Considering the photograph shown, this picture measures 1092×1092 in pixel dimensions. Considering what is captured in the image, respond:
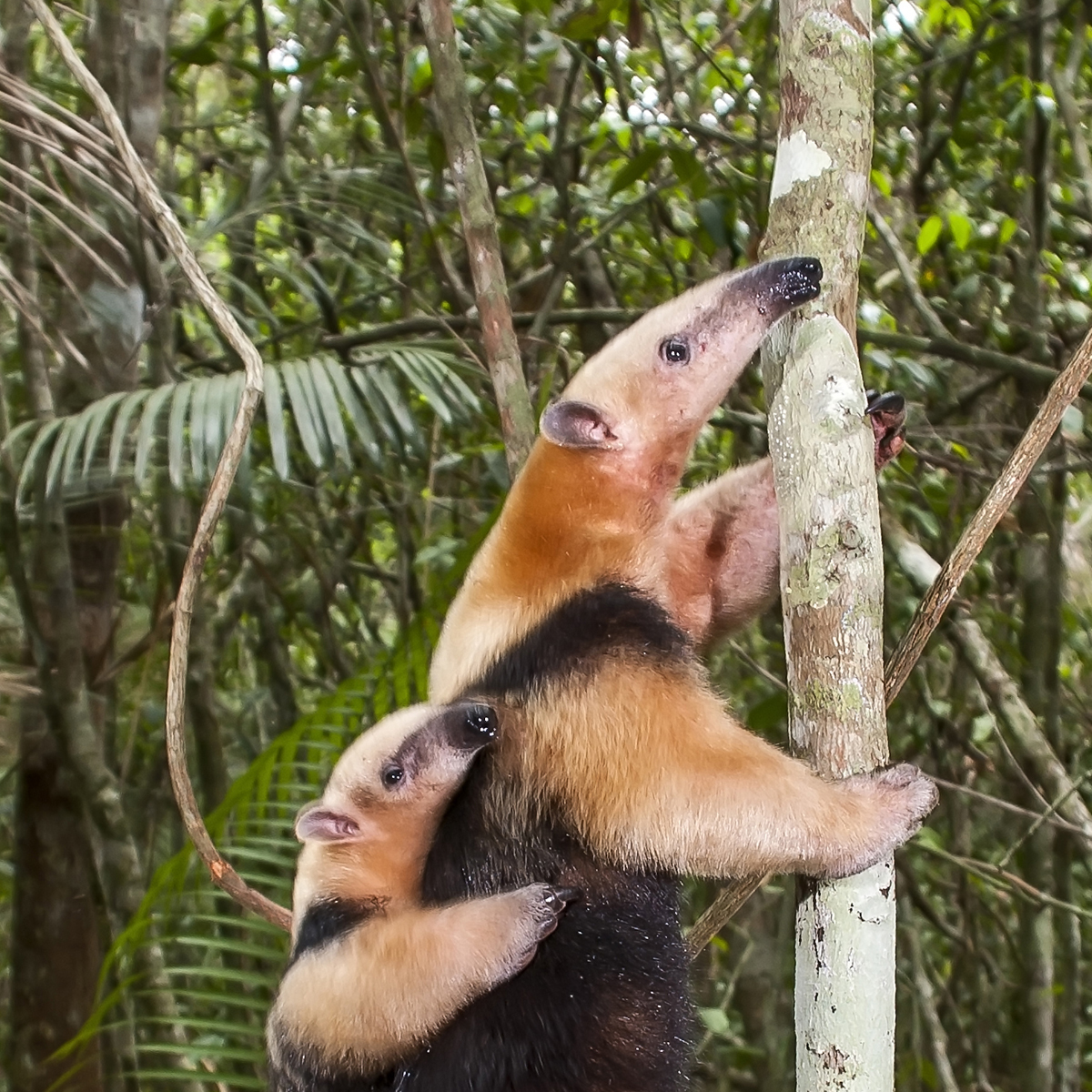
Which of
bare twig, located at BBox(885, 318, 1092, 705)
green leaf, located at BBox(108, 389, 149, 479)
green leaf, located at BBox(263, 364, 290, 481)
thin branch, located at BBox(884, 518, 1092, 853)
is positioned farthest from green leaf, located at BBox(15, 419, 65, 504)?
thin branch, located at BBox(884, 518, 1092, 853)

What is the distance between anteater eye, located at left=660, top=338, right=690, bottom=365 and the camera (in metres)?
2.60

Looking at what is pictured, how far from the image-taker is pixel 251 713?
23.2 feet

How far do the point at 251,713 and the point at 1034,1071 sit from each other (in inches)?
182

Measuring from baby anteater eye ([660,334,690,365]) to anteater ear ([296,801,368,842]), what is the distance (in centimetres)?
128

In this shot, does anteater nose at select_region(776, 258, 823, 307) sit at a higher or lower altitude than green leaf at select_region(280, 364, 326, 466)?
higher

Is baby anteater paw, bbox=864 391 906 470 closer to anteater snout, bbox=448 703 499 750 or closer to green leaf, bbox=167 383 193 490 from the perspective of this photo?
anteater snout, bbox=448 703 499 750

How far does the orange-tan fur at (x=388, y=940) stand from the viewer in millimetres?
2232

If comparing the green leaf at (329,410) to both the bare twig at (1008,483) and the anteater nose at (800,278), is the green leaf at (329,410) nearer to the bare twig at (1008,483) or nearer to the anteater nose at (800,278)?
the anteater nose at (800,278)

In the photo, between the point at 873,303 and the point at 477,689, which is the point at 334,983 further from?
the point at 873,303

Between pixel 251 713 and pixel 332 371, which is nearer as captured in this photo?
pixel 332 371

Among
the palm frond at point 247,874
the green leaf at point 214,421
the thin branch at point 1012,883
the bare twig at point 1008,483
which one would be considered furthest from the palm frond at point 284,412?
the thin branch at point 1012,883

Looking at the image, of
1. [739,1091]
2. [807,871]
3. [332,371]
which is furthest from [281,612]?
[807,871]

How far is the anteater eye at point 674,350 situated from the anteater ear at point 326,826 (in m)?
1.28


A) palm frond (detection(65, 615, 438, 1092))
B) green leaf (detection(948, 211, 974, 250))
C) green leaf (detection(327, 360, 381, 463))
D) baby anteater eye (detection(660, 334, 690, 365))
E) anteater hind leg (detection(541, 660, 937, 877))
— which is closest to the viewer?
anteater hind leg (detection(541, 660, 937, 877))
